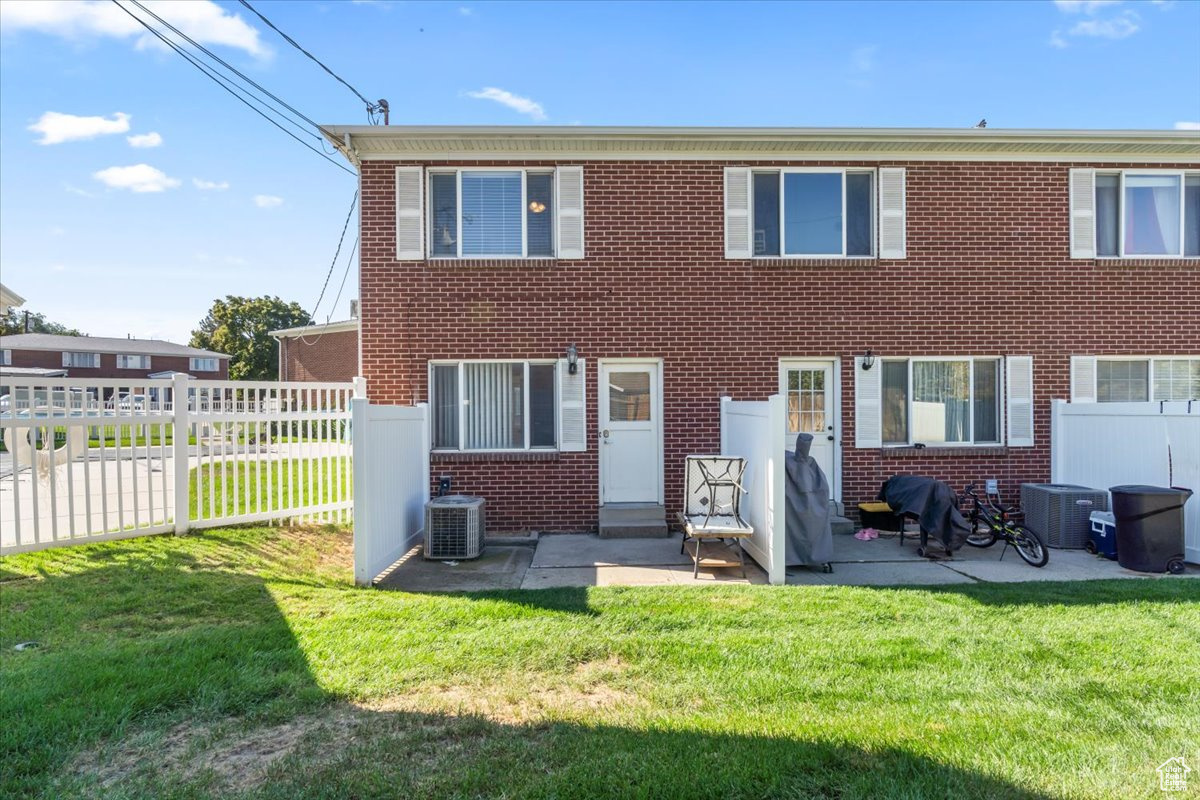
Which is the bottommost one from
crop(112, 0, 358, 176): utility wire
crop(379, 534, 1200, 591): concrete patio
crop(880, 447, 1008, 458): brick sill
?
crop(379, 534, 1200, 591): concrete patio

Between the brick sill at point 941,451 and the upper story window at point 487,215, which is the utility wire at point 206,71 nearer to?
the upper story window at point 487,215

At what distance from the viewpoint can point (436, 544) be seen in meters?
7.12

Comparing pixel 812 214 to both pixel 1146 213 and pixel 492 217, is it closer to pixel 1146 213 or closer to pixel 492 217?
pixel 492 217

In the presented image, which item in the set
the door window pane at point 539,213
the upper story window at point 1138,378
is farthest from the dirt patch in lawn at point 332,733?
the upper story window at point 1138,378

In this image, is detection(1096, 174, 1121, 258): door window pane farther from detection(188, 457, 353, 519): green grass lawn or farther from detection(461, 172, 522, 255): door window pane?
detection(188, 457, 353, 519): green grass lawn

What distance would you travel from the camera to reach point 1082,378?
353 inches

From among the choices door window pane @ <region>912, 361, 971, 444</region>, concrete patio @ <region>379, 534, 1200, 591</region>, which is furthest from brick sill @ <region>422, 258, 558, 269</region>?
door window pane @ <region>912, 361, 971, 444</region>

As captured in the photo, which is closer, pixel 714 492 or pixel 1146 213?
pixel 714 492

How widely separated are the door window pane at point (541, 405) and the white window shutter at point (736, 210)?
9.94 feet

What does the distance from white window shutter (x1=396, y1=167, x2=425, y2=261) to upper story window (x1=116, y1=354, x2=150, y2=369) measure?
51.6m

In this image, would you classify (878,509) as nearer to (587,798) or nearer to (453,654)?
(453,654)

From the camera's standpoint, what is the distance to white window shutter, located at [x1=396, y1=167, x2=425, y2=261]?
28.3 ft

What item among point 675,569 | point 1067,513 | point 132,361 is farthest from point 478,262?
point 132,361

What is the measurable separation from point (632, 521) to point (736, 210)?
14.8ft
